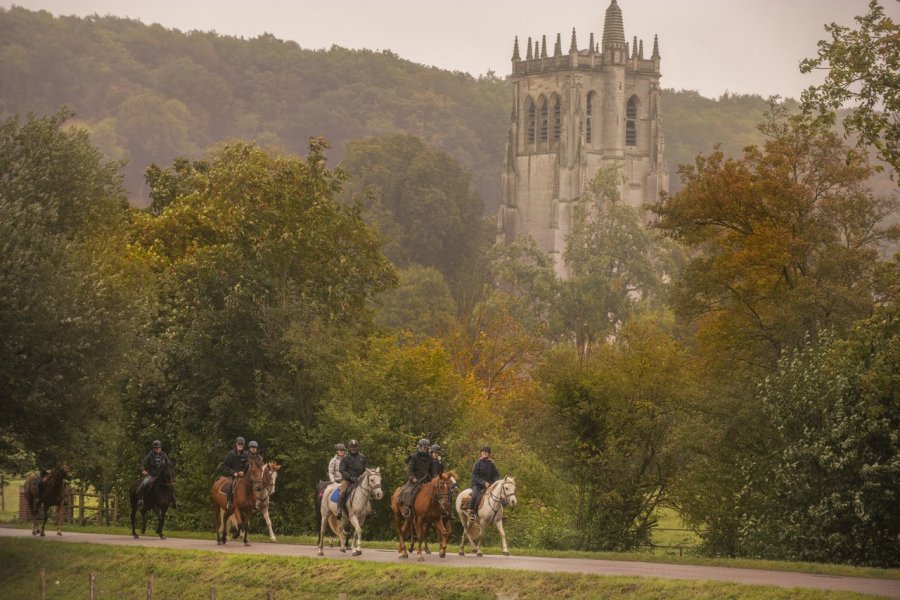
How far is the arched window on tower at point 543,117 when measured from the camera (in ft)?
527

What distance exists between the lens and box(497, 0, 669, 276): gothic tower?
15650cm

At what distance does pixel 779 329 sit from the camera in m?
45.1

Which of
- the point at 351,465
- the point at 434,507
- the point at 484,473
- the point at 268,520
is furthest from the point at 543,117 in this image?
the point at 434,507

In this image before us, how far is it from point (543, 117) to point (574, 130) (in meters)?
5.28

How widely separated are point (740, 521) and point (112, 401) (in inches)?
700

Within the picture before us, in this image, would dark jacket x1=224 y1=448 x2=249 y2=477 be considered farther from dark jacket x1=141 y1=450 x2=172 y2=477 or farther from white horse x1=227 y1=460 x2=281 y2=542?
dark jacket x1=141 y1=450 x2=172 y2=477

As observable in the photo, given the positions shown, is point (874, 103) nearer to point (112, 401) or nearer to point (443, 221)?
point (112, 401)

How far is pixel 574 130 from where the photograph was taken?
15675 centimetres

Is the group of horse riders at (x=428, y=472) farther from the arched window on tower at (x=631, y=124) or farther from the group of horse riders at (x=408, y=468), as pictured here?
the arched window on tower at (x=631, y=124)

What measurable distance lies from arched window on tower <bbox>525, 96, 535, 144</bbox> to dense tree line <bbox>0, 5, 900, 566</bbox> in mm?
103450

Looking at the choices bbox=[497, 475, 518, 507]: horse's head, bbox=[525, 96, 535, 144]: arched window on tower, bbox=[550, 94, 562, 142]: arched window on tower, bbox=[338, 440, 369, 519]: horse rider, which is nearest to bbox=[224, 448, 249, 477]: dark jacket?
bbox=[338, 440, 369, 519]: horse rider

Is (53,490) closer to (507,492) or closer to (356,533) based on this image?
(356,533)

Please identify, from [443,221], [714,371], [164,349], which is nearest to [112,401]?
[164,349]

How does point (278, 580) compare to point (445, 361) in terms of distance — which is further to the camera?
point (445, 361)
